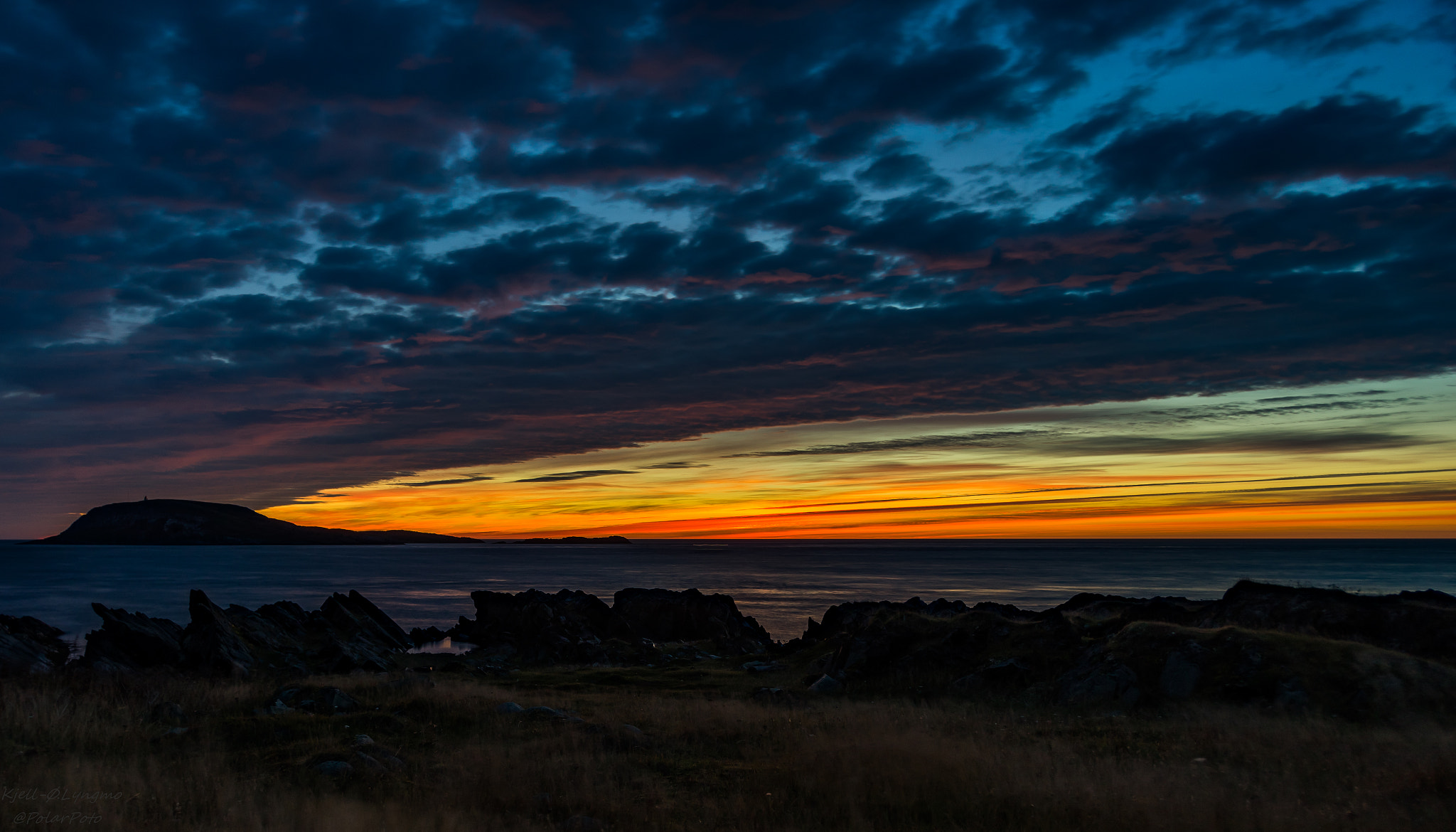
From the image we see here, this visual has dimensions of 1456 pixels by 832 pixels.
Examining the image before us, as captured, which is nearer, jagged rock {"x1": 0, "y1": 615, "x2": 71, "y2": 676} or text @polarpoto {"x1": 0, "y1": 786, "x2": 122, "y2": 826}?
text @polarpoto {"x1": 0, "y1": 786, "x2": 122, "y2": 826}

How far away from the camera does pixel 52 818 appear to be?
8367 mm

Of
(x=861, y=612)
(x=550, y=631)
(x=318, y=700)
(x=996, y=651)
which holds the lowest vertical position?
(x=550, y=631)

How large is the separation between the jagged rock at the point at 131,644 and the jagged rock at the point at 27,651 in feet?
4.47

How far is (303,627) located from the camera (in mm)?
42906

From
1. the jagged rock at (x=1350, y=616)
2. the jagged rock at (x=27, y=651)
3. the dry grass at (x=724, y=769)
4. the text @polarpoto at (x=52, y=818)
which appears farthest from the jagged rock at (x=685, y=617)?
the text @polarpoto at (x=52, y=818)

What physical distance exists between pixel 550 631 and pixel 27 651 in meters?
24.5

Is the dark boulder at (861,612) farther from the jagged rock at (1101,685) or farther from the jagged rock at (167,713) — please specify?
the jagged rock at (167,713)

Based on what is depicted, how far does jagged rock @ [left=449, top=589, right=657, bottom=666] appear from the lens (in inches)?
1607

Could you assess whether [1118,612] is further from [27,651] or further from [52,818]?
[27,651]

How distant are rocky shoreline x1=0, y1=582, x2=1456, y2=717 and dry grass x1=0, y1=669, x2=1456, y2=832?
2193 millimetres

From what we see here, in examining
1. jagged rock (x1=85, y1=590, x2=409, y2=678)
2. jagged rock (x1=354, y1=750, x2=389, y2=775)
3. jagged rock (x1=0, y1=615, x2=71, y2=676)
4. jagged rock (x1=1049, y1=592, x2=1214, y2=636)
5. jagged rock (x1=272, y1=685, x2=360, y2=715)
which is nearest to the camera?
jagged rock (x1=354, y1=750, x2=389, y2=775)

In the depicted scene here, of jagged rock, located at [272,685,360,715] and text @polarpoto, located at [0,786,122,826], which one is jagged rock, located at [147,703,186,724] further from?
text @polarpoto, located at [0,786,122,826]

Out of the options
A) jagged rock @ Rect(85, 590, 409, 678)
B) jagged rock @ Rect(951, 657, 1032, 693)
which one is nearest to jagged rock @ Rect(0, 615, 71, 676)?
jagged rock @ Rect(85, 590, 409, 678)

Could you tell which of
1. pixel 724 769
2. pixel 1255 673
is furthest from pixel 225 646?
pixel 1255 673
